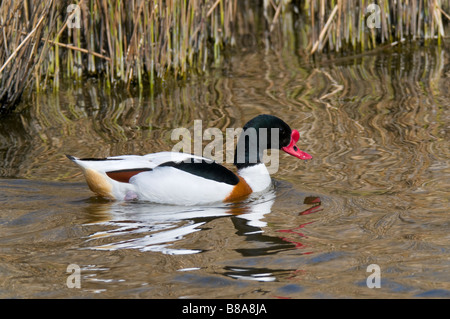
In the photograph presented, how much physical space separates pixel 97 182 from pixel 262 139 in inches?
57.6

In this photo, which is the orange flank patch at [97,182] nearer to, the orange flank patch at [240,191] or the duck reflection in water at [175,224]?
the duck reflection in water at [175,224]

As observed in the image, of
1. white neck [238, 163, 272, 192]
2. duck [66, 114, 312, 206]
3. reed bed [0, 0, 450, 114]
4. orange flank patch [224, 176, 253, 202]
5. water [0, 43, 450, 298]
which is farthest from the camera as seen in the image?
reed bed [0, 0, 450, 114]

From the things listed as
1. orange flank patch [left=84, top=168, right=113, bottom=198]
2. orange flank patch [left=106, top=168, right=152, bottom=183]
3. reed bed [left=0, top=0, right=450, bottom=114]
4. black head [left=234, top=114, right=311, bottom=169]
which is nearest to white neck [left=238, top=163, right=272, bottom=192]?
black head [left=234, top=114, right=311, bottom=169]

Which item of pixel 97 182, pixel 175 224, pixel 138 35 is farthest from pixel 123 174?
pixel 138 35

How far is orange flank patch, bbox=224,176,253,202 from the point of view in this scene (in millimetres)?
6023

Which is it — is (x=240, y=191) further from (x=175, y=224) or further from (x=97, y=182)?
(x=97, y=182)

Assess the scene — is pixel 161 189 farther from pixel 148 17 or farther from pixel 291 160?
pixel 148 17

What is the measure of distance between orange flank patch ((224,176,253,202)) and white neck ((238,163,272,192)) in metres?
0.06

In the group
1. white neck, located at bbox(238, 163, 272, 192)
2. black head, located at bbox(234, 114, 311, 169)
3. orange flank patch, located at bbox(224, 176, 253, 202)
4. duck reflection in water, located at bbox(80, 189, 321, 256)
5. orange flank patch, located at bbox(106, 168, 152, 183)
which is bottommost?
duck reflection in water, located at bbox(80, 189, 321, 256)

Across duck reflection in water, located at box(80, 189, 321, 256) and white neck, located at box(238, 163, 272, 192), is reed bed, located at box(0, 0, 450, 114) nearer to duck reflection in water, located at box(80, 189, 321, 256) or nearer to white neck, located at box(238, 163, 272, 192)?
duck reflection in water, located at box(80, 189, 321, 256)

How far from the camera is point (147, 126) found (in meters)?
7.84

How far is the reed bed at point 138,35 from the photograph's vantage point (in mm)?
7676
